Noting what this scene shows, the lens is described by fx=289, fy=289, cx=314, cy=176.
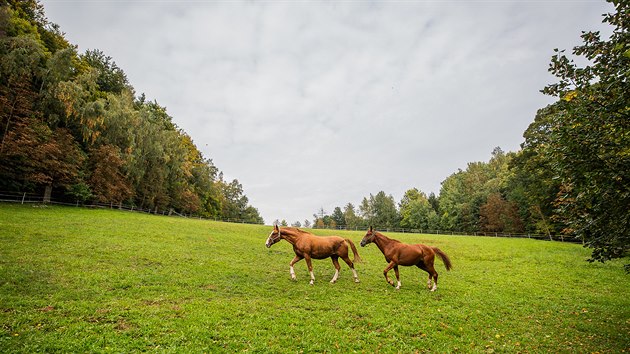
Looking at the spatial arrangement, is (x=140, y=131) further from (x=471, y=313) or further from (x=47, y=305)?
(x=471, y=313)

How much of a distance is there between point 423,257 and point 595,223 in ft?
19.9

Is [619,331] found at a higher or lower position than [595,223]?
lower

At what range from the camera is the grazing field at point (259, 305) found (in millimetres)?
6809

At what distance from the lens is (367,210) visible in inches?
4370

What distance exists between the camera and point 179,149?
47438mm

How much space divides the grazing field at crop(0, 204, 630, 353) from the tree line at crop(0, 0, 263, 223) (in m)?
12.9

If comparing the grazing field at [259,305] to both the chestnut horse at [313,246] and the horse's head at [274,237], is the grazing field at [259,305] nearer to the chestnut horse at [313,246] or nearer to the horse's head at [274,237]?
the chestnut horse at [313,246]

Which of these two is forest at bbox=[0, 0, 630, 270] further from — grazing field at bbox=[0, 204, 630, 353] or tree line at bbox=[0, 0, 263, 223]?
grazing field at bbox=[0, 204, 630, 353]

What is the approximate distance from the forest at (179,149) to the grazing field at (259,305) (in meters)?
3.43

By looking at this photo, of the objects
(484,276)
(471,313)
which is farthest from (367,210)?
(471,313)

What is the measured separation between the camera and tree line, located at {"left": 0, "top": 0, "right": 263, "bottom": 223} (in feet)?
84.2

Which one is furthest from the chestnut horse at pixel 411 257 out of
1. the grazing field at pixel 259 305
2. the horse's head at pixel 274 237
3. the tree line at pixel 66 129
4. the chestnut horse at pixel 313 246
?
the tree line at pixel 66 129

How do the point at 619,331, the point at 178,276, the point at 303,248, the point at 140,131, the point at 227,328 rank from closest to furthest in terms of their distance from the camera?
the point at 227,328, the point at 619,331, the point at 178,276, the point at 303,248, the point at 140,131

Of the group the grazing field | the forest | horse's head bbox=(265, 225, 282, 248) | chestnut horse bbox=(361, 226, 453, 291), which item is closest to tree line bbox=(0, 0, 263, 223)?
the forest
